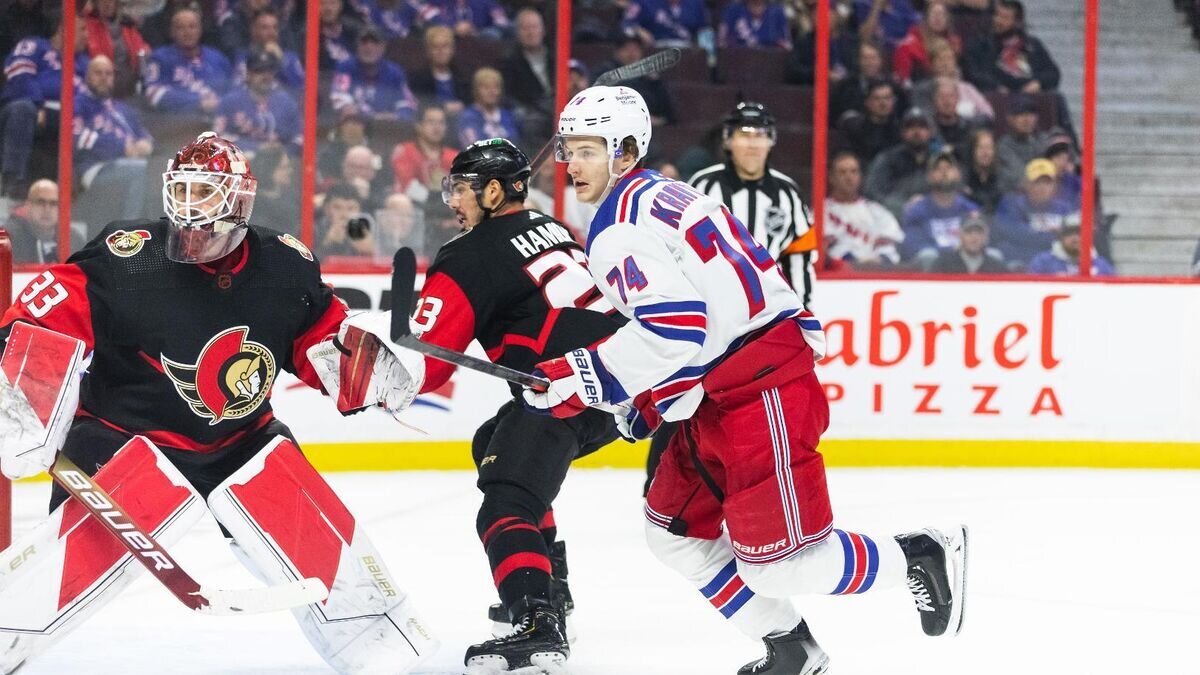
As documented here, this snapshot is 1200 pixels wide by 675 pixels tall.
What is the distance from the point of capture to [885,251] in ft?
21.1

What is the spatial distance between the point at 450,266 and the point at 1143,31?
4.18 m

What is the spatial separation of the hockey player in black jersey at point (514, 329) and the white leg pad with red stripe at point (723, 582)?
0.83 ft

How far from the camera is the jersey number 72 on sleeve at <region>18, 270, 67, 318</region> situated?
2.91m

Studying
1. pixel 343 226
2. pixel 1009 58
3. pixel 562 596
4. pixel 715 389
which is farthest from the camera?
pixel 1009 58

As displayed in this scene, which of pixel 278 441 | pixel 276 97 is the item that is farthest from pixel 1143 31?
pixel 278 441

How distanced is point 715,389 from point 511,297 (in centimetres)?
57

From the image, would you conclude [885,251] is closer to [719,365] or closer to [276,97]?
[276,97]

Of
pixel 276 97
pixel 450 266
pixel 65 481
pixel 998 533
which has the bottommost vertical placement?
pixel 998 533

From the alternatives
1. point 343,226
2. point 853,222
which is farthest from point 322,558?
point 853,222

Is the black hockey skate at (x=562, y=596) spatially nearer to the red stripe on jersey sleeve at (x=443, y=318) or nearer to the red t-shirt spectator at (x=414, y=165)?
the red stripe on jersey sleeve at (x=443, y=318)

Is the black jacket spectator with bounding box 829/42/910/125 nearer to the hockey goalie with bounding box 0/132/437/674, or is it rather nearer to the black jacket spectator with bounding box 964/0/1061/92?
the black jacket spectator with bounding box 964/0/1061/92

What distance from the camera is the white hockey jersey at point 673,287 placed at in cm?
290

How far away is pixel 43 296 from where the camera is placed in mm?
2916

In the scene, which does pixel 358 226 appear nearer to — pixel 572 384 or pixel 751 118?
pixel 751 118
